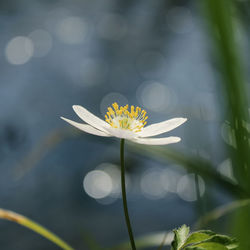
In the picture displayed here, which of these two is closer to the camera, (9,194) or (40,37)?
(9,194)

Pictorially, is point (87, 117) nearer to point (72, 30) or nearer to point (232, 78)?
point (232, 78)

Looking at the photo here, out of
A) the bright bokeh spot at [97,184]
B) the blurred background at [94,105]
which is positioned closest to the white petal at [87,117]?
the blurred background at [94,105]

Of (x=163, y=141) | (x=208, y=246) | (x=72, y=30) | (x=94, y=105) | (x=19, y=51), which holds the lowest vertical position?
(x=208, y=246)

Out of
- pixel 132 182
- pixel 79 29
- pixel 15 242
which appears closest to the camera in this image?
pixel 15 242

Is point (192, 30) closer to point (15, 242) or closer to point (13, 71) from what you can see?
point (13, 71)

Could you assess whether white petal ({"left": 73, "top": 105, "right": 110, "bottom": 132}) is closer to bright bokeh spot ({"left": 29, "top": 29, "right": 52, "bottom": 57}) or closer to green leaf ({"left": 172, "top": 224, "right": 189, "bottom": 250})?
green leaf ({"left": 172, "top": 224, "right": 189, "bottom": 250})

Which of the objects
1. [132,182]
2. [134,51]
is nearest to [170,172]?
[132,182]

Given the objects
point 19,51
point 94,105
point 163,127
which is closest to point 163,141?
point 163,127
